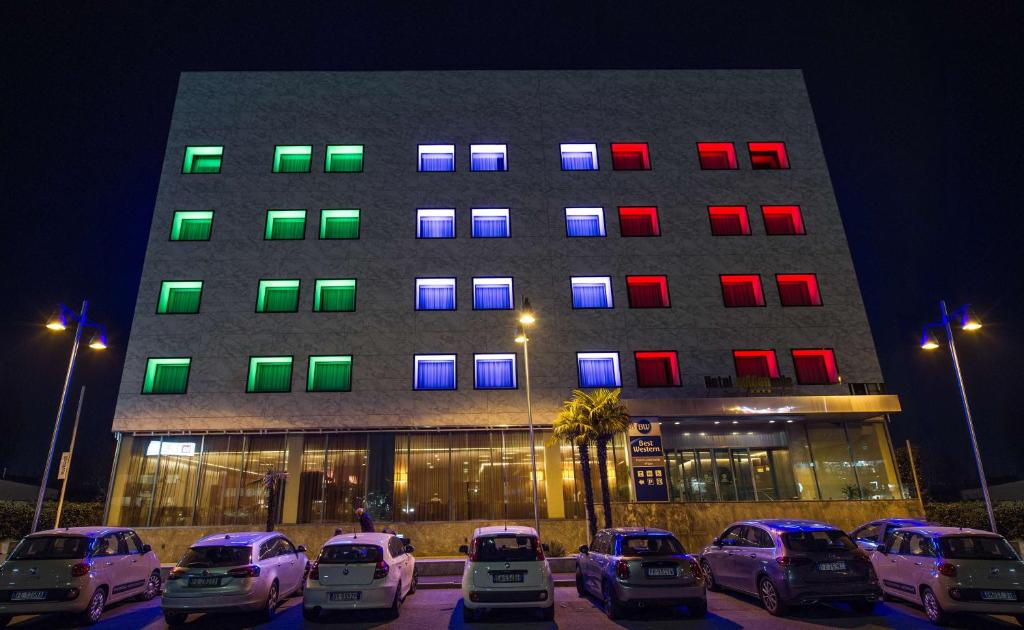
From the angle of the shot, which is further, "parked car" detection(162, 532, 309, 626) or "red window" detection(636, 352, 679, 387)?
"red window" detection(636, 352, 679, 387)

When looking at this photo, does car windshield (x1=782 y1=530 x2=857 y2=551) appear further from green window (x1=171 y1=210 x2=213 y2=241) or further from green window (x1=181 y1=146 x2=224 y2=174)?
green window (x1=181 y1=146 x2=224 y2=174)

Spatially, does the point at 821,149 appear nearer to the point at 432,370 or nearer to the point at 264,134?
the point at 432,370

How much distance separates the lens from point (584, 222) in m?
28.0

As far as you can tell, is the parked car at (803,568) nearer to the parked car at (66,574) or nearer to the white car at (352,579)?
the white car at (352,579)

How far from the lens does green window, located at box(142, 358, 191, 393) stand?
2430 centimetres

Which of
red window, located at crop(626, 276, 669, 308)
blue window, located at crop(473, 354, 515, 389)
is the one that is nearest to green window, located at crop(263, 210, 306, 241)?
blue window, located at crop(473, 354, 515, 389)

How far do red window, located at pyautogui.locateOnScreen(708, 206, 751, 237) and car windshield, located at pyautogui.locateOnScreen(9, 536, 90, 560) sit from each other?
27.6 m

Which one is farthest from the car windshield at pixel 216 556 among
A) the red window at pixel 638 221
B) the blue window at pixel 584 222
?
the red window at pixel 638 221

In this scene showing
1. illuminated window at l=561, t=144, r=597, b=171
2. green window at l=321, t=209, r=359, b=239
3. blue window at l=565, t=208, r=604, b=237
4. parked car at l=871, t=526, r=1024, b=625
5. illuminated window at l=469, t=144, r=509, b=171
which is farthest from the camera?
illuminated window at l=561, t=144, r=597, b=171

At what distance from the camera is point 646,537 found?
11.0m

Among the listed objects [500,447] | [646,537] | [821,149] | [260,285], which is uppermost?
[821,149]

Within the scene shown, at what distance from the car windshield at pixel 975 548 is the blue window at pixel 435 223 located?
72.2 ft

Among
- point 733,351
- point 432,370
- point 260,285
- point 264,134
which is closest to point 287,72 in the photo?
point 264,134

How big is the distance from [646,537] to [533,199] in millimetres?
19988
